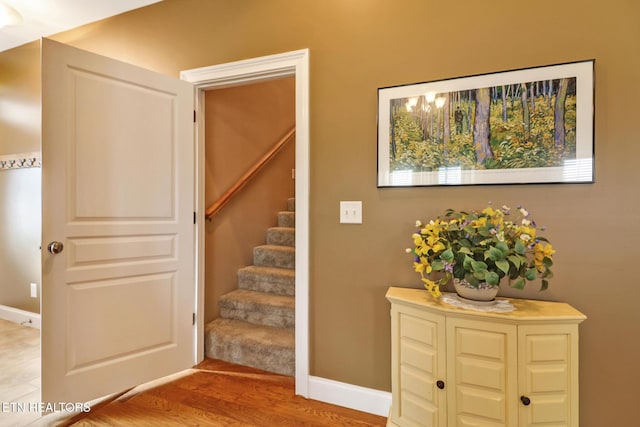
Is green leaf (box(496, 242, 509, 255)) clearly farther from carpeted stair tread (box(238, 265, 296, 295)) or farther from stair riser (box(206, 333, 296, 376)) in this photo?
carpeted stair tread (box(238, 265, 296, 295))

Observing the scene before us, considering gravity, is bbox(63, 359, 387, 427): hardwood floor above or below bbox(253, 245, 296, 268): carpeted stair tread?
below

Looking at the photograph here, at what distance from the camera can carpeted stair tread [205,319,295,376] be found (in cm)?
213

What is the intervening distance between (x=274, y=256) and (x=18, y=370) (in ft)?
6.54

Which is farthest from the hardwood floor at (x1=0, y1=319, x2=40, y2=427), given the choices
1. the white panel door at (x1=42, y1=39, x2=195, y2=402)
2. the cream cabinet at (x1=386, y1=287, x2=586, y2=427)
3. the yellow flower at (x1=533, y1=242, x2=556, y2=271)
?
the yellow flower at (x1=533, y1=242, x2=556, y2=271)

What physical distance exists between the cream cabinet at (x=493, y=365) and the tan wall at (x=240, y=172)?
5.89 ft

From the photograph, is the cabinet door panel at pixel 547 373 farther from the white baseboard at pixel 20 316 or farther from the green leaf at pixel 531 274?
the white baseboard at pixel 20 316

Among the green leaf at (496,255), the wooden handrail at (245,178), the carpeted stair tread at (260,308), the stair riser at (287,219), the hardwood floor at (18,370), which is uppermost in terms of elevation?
the wooden handrail at (245,178)

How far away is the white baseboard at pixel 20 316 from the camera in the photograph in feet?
9.64

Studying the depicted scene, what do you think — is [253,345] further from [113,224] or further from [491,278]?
[491,278]

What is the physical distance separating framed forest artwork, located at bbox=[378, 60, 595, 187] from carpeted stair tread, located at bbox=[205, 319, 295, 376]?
4.53 ft

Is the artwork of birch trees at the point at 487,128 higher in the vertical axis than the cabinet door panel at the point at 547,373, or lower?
higher

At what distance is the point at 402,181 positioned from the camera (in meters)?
1.67

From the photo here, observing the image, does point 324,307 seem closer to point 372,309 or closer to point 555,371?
point 372,309

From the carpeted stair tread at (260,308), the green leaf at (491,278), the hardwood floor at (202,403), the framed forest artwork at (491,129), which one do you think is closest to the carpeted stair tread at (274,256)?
the carpeted stair tread at (260,308)
